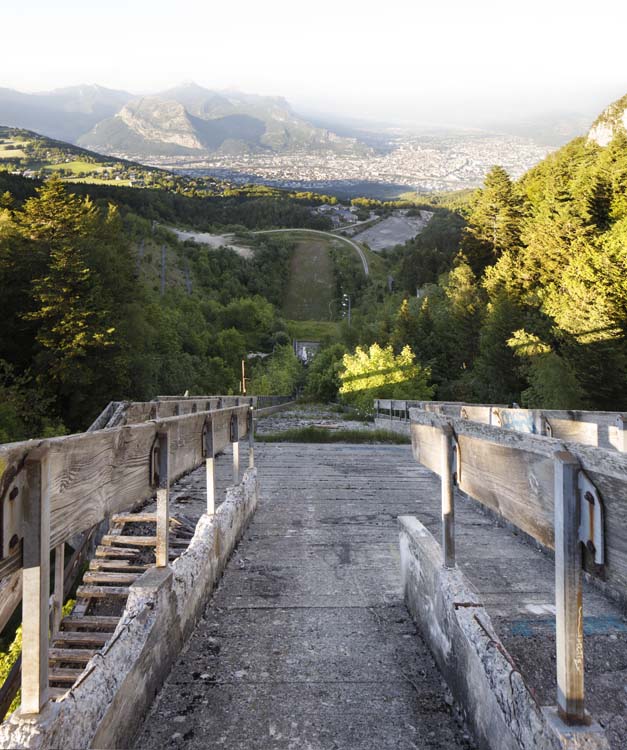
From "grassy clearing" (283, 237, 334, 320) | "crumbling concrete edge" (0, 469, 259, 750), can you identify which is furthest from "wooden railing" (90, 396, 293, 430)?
"grassy clearing" (283, 237, 334, 320)

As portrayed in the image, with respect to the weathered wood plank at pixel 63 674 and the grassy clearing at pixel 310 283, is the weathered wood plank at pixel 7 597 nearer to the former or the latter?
the weathered wood plank at pixel 63 674

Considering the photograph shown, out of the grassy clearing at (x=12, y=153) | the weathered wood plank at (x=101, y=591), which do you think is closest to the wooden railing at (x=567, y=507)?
the weathered wood plank at (x=101, y=591)

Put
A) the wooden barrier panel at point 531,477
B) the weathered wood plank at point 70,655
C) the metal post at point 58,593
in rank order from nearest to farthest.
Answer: the wooden barrier panel at point 531,477, the weathered wood plank at point 70,655, the metal post at point 58,593

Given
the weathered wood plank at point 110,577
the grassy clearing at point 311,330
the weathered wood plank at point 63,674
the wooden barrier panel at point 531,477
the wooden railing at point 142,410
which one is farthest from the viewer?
the grassy clearing at point 311,330

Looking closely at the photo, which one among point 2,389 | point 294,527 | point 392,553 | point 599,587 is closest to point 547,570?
point 599,587

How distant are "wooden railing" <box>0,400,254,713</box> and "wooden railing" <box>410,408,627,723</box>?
1.55 m

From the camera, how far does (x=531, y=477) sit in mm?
2129

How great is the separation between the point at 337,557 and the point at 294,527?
3.59 feet

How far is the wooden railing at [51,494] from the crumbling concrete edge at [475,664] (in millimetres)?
1579

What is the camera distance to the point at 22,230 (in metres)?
32.6

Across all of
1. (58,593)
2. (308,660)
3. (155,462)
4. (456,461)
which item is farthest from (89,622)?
(456,461)

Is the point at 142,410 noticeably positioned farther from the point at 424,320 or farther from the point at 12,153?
the point at 12,153

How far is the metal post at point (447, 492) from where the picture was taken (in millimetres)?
3209

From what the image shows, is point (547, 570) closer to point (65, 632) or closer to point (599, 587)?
point (599, 587)
